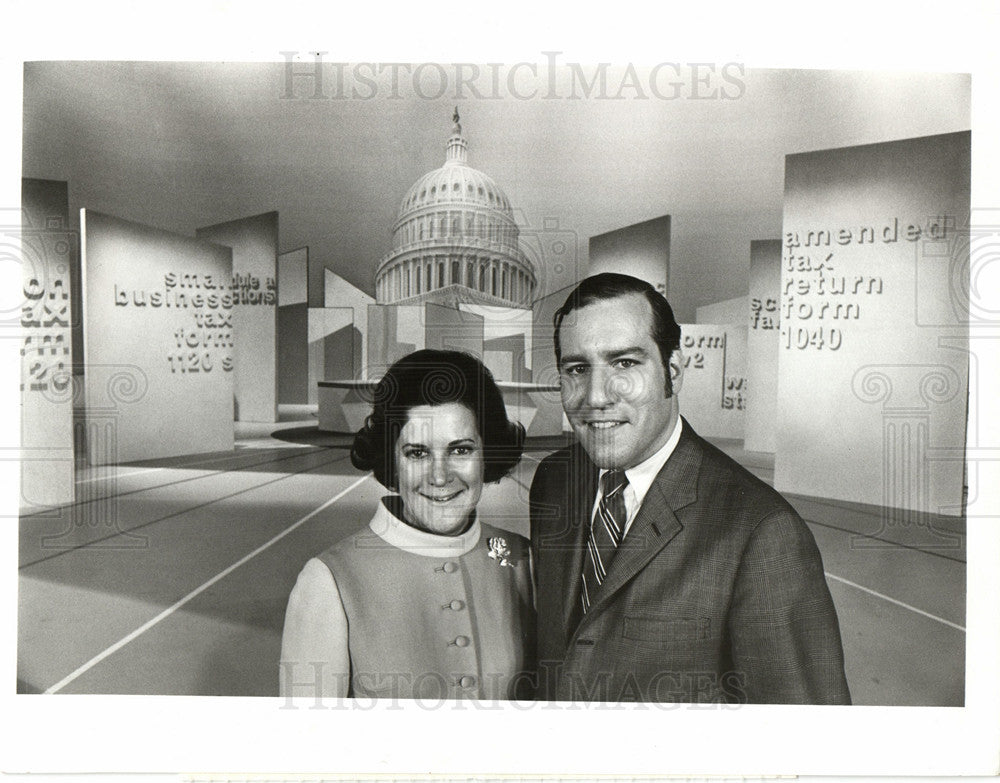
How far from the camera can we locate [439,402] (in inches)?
84.7

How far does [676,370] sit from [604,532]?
1.84 feet

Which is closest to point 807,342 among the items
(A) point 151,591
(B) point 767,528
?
(B) point 767,528

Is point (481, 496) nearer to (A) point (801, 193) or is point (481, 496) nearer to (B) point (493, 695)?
(B) point (493, 695)

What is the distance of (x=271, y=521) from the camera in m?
2.23

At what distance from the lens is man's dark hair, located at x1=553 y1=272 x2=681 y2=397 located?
215cm

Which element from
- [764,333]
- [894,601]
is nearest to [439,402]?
[764,333]

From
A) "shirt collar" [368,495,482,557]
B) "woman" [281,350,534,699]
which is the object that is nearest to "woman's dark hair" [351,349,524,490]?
"woman" [281,350,534,699]

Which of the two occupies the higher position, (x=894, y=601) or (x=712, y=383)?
(x=712, y=383)

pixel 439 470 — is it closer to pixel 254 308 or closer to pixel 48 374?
pixel 254 308

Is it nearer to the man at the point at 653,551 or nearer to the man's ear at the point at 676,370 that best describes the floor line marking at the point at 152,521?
the man at the point at 653,551

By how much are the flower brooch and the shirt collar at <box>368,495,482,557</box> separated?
52mm

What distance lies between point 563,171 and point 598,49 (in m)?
0.41

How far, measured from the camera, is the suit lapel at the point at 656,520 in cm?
211

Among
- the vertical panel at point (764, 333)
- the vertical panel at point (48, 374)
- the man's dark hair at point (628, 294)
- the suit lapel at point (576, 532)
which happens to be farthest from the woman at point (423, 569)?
the vertical panel at point (48, 374)
